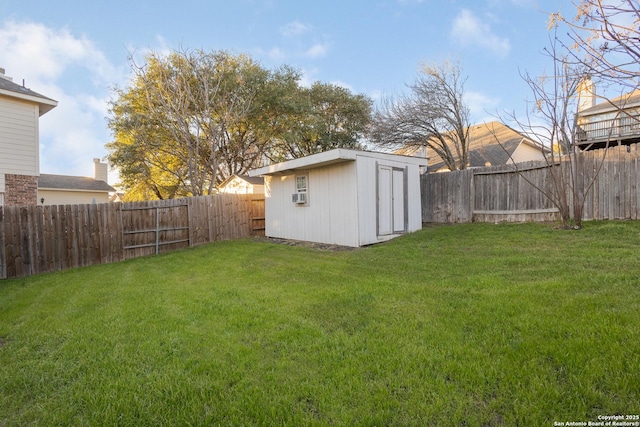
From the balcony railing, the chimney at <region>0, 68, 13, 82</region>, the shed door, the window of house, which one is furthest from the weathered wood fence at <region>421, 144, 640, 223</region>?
the chimney at <region>0, 68, 13, 82</region>

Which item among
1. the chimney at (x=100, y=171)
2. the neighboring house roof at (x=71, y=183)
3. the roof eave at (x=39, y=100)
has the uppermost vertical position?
the roof eave at (x=39, y=100)

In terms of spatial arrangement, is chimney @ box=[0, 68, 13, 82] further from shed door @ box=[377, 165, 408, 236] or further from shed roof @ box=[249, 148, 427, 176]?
shed door @ box=[377, 165, 408, 236]

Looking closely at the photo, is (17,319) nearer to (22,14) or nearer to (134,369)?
(134,369)

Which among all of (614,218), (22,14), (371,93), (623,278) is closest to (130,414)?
(623,278)

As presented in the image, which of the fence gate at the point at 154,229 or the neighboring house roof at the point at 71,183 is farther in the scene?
the neighboring house roof at the point at 71,183

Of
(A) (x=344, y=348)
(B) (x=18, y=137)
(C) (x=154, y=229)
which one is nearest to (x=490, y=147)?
(C) (x=154, y=229)

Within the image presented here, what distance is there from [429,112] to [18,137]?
1611cm

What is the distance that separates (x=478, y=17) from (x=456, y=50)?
7.67m

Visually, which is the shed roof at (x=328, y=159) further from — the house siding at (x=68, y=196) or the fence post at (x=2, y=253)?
the house siding at (x=68, y=196)

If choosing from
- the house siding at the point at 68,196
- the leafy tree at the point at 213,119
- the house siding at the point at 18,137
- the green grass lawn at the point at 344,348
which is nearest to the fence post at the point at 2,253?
the green grass lawn at the point at 344,348

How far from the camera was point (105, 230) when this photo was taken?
8500 mm

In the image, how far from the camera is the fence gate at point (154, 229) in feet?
29.5

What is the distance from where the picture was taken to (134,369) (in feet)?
7.91

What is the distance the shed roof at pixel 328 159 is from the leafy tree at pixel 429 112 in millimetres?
7334
